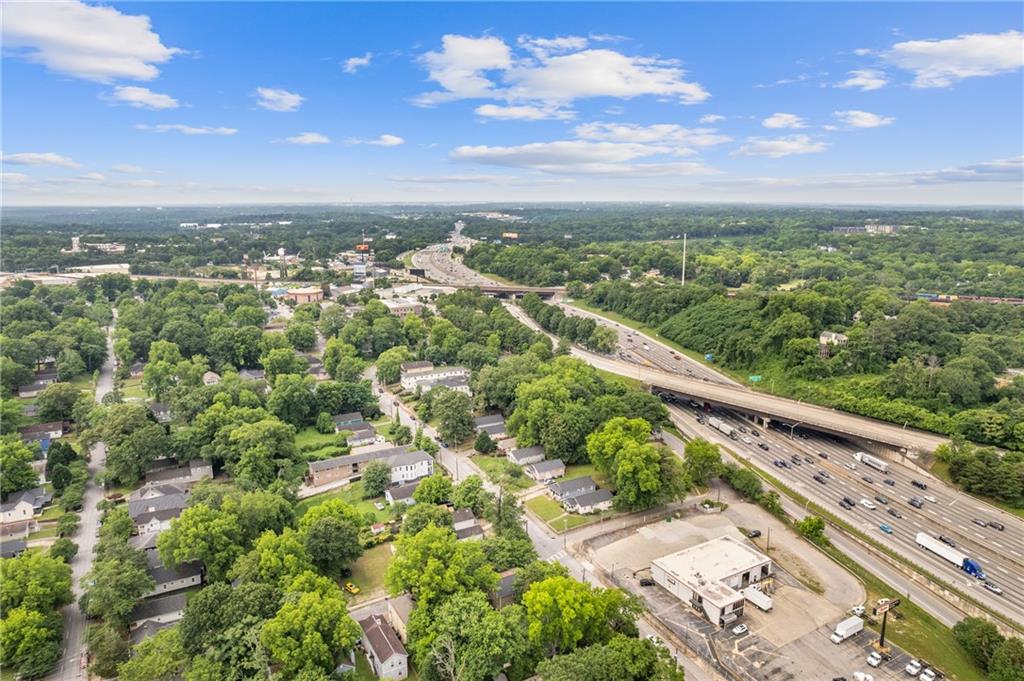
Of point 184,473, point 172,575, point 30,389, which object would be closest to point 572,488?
point 172,575

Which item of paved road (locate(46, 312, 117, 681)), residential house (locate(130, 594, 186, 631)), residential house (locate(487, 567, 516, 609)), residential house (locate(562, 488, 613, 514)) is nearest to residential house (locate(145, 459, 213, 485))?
paved road (locate(46, 312, 117, 681))

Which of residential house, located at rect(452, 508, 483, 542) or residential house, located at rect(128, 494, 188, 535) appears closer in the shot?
residential house, located at rect(452, 508, 483, 542)

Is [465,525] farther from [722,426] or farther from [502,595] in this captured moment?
[722,426]

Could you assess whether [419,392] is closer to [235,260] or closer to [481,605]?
[481,605]

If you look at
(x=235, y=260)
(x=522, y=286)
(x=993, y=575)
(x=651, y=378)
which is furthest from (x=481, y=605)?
(x=235, y=260)

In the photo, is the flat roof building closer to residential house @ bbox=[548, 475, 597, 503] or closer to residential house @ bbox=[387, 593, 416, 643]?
residential house @ bbox=[548, 475, 597, 503]

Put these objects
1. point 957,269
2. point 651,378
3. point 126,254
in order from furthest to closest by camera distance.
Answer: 1. point 126,254
2. point 957,269
3. point 651,378
